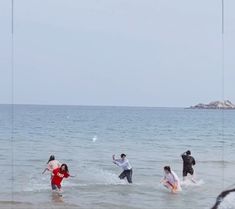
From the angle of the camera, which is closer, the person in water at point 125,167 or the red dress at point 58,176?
the red dress at point 58,176

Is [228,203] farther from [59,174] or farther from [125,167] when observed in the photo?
[125,167]

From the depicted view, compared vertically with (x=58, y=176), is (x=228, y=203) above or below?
below

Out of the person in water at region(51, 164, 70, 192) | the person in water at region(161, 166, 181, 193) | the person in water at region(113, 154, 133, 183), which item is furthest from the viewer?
the person in water at region(113, 154, 133, 183)

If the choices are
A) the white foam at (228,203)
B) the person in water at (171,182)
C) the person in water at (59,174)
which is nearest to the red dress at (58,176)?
the person in water at (59,174)

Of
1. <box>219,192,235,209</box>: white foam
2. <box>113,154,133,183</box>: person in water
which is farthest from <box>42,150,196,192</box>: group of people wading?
<box>219,192,235,209</box>: white foam

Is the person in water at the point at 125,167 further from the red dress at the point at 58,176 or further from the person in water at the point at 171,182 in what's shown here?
the red dress at the point at 58,176

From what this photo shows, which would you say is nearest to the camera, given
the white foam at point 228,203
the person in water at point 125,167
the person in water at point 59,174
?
the white foam at point 228,203

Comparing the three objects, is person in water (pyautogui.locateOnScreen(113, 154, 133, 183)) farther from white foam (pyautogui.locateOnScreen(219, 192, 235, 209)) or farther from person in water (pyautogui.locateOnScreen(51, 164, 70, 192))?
white foam (pyautogui.locateOnScreen(219, 192, 235, 209))

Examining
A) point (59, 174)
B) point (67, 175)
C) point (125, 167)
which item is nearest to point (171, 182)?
point (125, 167)

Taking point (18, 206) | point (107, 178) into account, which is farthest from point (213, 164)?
point (18, 206)

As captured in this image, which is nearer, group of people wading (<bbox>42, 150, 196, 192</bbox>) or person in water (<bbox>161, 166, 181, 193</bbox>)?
group of people wading (<bbox>42, 150, 196, 192</bbox>)

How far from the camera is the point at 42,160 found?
33375 millimetres

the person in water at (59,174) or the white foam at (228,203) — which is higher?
the person in water at (59,174)

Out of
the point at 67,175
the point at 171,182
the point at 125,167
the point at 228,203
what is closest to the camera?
the point at 228,203
